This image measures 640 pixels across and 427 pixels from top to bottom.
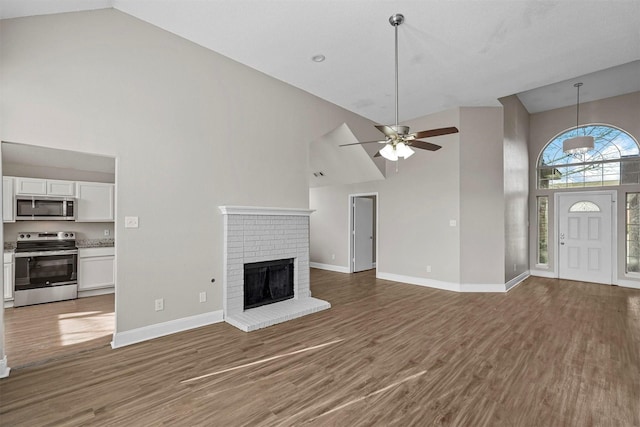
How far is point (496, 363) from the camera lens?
9.46 feet

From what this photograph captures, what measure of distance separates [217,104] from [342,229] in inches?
177

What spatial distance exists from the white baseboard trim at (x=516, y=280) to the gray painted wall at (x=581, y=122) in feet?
1.56

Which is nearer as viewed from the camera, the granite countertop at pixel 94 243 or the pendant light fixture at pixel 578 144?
the granite countertop at pixel 94 243

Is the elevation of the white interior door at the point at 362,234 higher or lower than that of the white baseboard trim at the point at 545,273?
higher

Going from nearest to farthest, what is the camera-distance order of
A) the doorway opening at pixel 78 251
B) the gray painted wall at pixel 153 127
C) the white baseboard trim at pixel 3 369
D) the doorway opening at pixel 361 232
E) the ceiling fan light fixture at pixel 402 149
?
the white baseboard trim at pixel 3 369 → the gray painted wall at pixel 153 127 → the ceiling fan light fixture at pixel 402 149 → the doorway opening at pixel 78 251 → the doorway opening at pixel 361 232

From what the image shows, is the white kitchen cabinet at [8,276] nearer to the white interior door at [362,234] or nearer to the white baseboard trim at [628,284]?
the white interior door at [362,234]

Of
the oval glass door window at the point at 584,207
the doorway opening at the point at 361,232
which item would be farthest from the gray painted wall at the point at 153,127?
the oval glass door window at the point at 584,207

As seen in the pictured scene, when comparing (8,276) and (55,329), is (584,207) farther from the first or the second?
(8,276)

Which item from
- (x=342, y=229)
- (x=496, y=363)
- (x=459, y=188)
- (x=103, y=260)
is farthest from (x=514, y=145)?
(x=103, y=260)

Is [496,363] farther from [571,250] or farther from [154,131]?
[571,250]

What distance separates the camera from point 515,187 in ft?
20.0

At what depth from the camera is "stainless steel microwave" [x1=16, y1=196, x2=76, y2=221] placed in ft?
15.1

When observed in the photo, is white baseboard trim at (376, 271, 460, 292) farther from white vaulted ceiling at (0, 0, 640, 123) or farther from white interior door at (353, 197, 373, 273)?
white vaulted ceiling at (0, 0, 640, 123)

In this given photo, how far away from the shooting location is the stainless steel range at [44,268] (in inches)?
179
